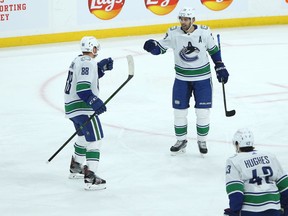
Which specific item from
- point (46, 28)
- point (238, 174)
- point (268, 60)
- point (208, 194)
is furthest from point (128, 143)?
point (46, 28)

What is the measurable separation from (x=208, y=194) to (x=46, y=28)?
7.60 m

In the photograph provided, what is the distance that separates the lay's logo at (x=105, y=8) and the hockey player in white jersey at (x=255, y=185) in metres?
9.64

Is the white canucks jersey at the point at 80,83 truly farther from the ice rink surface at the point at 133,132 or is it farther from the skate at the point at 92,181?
the ice rink surface at the point at 133,132

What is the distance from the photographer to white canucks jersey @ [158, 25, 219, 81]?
8.13 m

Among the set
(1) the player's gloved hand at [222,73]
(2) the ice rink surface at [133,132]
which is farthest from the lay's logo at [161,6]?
(1) the player's gloved hand at [222,73]

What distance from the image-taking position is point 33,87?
11.5 m

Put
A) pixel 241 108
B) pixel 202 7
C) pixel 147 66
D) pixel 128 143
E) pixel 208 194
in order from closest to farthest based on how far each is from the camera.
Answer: pixel 208 194
pixel 128 143
pixel 241 108
pixel 147 66
pixel 202 7

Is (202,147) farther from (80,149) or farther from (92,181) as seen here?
(92,181)

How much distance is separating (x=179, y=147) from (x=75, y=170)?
1.22 m

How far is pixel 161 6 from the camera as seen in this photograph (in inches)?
598

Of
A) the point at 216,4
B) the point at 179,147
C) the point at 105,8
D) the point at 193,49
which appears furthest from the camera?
the point at 216,4

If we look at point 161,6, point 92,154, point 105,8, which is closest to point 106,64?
point 92,154

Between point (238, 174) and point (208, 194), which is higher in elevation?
point (238, 174)

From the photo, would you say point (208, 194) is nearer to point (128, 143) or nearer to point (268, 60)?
point (128, 143)
